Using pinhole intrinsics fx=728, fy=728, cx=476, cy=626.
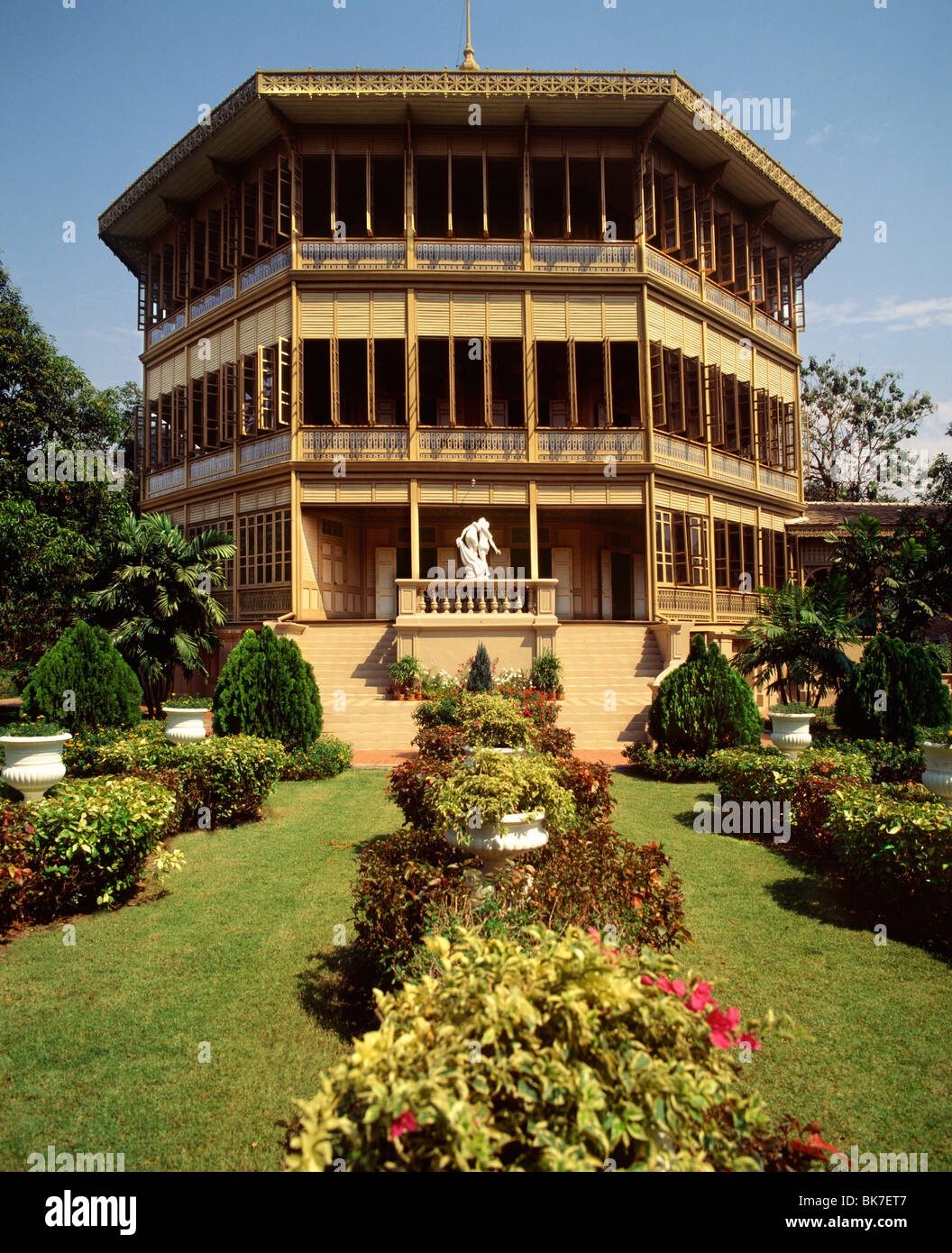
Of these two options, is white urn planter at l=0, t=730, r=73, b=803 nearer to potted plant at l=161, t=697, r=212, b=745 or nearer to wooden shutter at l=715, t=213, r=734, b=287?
potted plant at l=161, t=697, r=212, b=745

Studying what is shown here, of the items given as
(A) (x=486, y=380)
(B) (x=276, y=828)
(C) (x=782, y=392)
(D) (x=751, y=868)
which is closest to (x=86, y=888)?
(B) (x=276, y=828)

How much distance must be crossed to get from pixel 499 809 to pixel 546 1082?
2.42 meters

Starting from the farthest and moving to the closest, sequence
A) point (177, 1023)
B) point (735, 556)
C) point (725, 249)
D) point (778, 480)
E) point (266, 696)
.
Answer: point (778, 480), point (725, 249), point (735, 556), point (266, 696), point (177, 1023)

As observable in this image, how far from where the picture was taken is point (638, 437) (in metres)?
19.8

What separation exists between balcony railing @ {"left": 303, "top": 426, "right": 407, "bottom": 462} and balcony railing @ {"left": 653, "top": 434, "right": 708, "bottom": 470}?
23.3 feet

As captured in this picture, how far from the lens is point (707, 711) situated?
35.9 ft

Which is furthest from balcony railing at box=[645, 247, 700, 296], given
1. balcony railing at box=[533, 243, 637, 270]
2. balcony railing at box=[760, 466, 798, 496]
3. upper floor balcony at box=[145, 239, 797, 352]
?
balcony railing at box=[760, 466, 798, 496]

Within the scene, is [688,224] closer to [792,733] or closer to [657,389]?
[657,389]

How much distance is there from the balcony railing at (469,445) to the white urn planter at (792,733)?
38.0 feet

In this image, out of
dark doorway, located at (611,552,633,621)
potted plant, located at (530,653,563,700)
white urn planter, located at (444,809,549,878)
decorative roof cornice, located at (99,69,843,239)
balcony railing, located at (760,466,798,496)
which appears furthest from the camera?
balcony railing, located at (760,466,798,496)

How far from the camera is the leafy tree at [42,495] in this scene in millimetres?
17109

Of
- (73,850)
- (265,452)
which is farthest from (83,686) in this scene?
(265,452)

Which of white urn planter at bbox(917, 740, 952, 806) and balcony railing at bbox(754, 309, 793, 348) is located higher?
balcony railing at bbox(754, 309, 793, 348)

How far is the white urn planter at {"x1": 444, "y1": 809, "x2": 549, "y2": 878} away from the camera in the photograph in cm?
434
